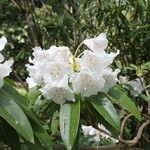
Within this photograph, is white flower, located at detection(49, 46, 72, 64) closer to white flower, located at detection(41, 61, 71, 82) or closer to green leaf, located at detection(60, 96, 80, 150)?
white flower, located at detection(41, 61, 71, 82)

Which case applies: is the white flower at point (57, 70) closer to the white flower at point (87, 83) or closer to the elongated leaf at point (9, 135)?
the white flower at point (87, 83)

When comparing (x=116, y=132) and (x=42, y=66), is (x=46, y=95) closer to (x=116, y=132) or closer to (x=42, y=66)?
(x=42, y=66)

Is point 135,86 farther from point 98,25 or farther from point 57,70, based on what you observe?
point 57,70

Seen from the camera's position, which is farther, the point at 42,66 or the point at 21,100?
the point at 42,66

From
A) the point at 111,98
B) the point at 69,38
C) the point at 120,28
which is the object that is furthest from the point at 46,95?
the point at 69,38

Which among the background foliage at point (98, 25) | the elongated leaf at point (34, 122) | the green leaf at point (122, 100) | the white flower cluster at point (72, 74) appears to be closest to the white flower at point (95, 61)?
the white flower cluster at point (72, 74)

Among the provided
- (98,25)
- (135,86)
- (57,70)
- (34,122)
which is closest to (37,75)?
(57,70)
